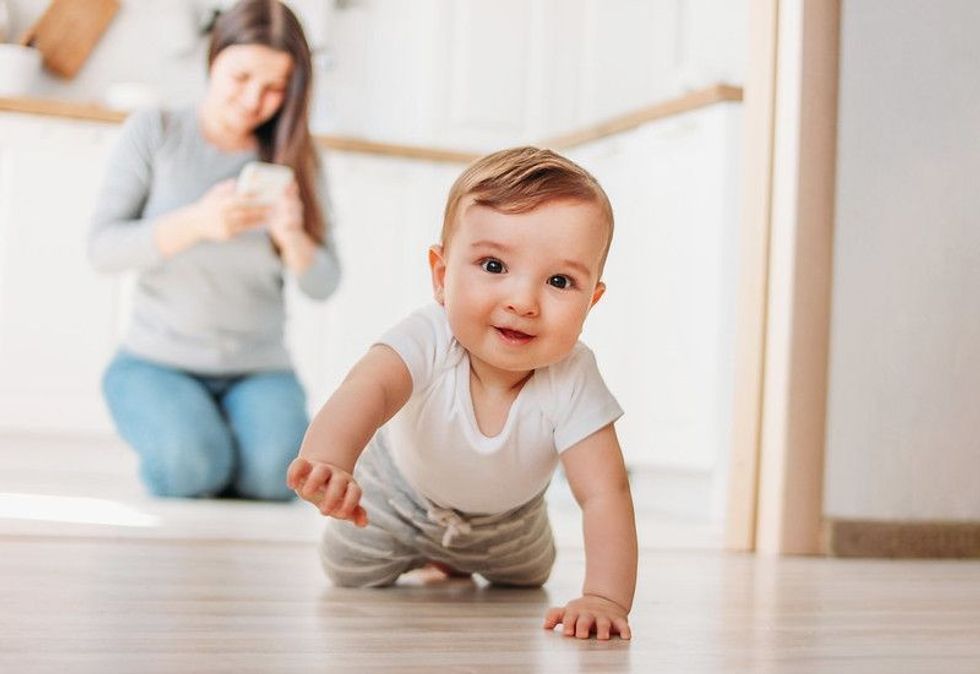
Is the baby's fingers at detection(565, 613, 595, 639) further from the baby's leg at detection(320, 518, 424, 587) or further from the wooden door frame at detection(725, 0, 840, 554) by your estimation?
the wooden door frame at detection(725, 0, 840, 554)

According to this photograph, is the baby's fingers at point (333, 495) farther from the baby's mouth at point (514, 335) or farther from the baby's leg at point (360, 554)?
the baby's leg at point (360, 554)

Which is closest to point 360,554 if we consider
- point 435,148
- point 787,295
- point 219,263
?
point 787,295

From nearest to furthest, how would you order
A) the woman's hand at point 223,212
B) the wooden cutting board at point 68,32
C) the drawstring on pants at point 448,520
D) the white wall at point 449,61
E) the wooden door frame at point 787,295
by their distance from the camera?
1. the drawstring on pants at point 448,520
2. the wooden door frame at point 787,295
3. the woman's hand at point 223,212
4. the wooden cutting board at point 68,32
5. the white wall at point 449,61

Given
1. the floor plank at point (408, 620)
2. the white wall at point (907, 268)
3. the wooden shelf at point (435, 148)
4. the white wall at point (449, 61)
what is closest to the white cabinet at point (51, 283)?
the wooden shelf at point (435, 148)

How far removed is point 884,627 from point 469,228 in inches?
17.6

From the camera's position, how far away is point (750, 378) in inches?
73.7

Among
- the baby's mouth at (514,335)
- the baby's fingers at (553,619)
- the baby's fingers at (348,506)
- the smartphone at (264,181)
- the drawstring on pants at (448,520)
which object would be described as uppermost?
the smartphone at (264,181)

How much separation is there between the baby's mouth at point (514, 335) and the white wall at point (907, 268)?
0.97 m

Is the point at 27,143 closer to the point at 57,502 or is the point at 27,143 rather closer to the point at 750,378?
the point at 57,502

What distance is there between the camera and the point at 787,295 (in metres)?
1.82

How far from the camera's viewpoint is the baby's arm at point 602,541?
93cm

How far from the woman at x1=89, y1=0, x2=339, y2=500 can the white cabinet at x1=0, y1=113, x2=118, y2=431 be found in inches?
27.4

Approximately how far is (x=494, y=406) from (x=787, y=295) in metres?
0.87

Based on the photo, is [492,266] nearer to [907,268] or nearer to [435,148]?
[907,268]
